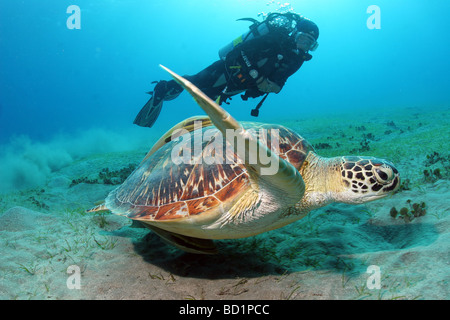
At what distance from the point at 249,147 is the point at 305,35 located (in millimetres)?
5092

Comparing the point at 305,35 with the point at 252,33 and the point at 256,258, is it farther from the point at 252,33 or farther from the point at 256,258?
the point at 256,258

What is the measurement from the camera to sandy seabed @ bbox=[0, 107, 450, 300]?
1.96 meters

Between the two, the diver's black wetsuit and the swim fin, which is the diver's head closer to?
the diver's black wetsuit

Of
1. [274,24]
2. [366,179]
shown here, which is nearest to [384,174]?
[366,179]

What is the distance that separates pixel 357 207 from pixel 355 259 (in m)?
1.60

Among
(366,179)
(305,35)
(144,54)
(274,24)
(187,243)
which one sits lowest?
(187,243)

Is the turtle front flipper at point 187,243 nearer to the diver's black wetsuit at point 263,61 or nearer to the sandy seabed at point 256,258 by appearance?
the sandy seabed at point 256,258

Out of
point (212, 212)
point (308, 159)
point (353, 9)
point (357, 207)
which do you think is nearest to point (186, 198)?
point (212, 212)

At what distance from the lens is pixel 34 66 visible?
90.7 m

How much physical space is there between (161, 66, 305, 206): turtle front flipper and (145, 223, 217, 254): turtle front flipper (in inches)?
49.0

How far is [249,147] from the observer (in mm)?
1283

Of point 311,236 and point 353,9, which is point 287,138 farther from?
point 353,9

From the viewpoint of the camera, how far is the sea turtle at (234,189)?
200cm

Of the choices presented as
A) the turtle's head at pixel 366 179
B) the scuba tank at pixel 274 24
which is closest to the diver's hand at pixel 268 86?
the scuba tank at pixel 274 24
